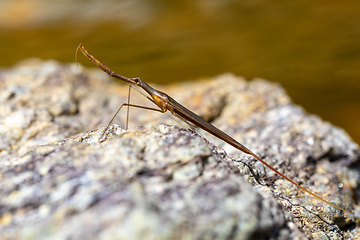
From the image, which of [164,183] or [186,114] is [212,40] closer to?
[186,114]

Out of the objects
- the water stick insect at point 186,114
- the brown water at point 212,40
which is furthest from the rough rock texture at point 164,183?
the brown water at point 212,40

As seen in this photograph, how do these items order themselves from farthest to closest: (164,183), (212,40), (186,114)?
(212,40)
(186,114)
(164,183)

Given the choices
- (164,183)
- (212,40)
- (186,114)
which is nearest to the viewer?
(164,183)

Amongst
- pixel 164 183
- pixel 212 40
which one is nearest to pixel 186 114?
pixel 164 183

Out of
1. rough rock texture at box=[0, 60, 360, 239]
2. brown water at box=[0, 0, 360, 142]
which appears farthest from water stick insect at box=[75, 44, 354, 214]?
brown water at box=[0, 0, 360, 142]

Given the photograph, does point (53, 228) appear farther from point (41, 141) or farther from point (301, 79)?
point (301, 79)

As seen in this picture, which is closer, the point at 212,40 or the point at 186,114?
the point at 186,114

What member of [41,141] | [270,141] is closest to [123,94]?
[41,141]
